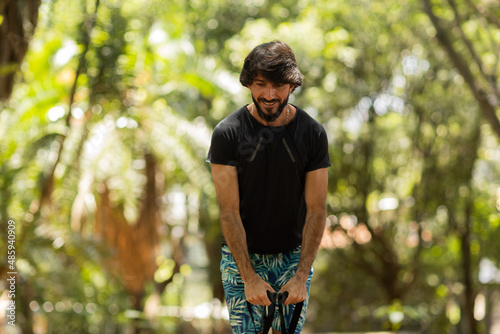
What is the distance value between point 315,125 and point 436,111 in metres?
10.3

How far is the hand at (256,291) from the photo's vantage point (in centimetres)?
258

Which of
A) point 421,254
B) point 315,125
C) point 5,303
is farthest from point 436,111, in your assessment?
point 315,125

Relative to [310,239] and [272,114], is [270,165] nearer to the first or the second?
[272,114]

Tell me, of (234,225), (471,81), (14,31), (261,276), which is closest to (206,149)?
(471,81)

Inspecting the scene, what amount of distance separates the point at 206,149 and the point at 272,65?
21.6 feet

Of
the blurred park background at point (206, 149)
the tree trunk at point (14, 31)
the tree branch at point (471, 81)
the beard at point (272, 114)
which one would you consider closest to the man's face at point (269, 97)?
the beard at point (272, 114)

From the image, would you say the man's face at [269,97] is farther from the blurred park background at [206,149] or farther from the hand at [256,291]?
the blurred park background at [206,149]

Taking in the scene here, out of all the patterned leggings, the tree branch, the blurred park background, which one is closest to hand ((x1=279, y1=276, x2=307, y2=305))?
the patterned leggings

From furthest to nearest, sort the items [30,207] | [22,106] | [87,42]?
[22,106] → [30,207] → [87,42]

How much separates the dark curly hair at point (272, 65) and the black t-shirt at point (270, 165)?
0.21 metres

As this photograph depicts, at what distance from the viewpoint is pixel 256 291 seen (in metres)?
2.59

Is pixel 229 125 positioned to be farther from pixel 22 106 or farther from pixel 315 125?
pixel 22 106

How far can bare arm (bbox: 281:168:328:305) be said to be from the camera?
Result: 8.78 feet

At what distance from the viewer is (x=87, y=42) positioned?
7.00 m
